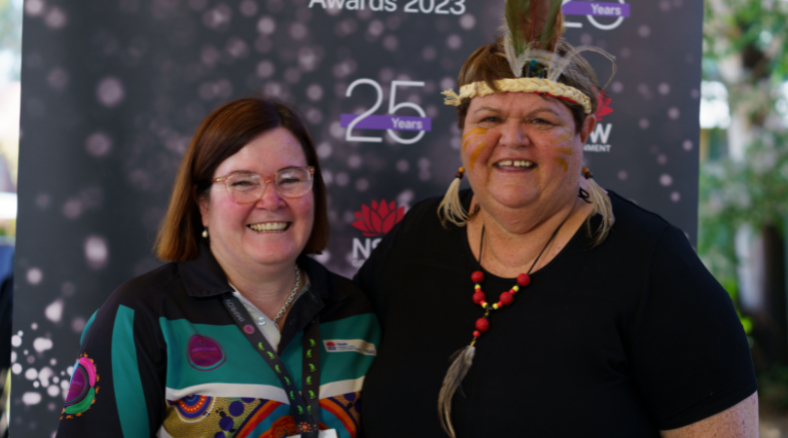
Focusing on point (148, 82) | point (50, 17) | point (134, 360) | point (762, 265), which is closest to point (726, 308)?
point (134, 360)

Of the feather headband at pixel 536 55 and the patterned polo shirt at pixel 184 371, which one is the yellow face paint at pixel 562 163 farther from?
the patterned polo shirt at pixel 184 371

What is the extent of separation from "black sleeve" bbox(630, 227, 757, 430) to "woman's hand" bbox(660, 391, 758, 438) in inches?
0.6

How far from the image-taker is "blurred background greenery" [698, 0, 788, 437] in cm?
458

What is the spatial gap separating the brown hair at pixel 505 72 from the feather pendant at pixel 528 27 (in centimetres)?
3

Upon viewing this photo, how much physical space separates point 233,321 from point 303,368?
0.80 feet

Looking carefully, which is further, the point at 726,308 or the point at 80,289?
the point at 80,289

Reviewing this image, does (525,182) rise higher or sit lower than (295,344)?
higher

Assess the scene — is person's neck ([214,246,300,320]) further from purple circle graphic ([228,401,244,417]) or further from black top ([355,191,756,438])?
black top ([355,191,756,438])

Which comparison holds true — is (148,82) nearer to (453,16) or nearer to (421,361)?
(453,16)

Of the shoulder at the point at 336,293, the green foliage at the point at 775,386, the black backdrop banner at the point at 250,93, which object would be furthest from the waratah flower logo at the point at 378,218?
the green foliage at the point at 775,386

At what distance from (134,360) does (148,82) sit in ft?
4.17

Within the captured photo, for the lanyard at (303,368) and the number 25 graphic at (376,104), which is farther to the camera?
the number 25 graphic at (376,104)

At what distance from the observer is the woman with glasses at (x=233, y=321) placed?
147 centimetres

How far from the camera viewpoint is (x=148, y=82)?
2271 mm
